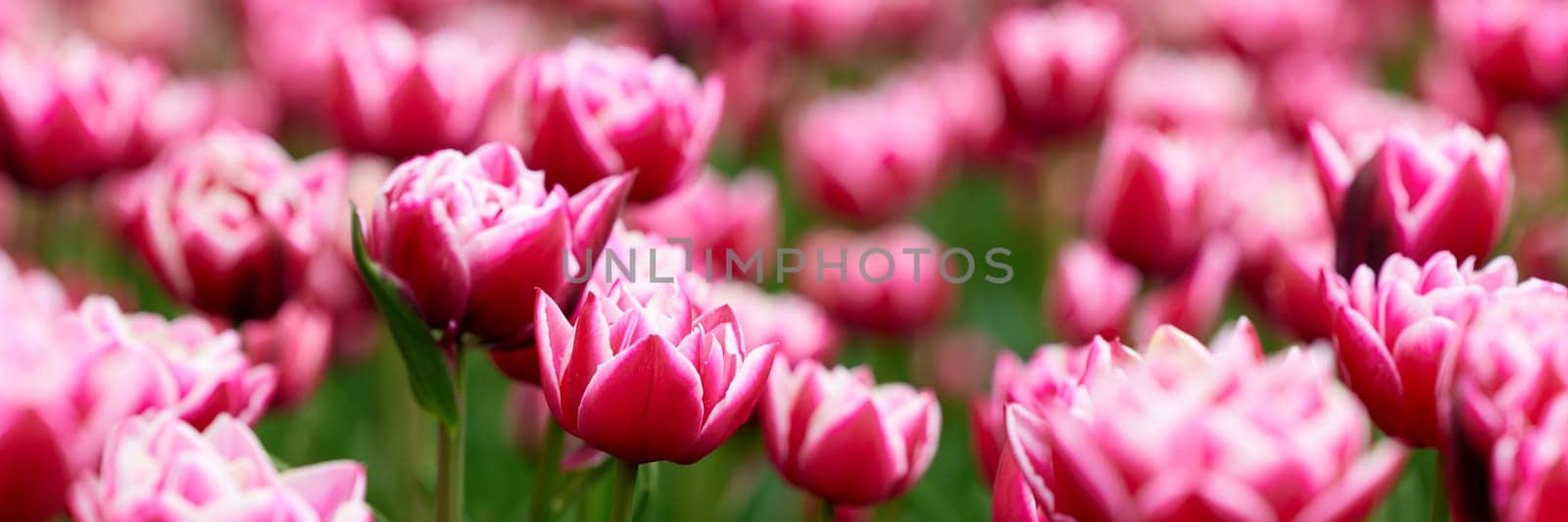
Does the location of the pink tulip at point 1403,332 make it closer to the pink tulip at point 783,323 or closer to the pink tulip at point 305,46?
the pink tulip at point 783,323

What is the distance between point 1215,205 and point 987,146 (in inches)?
20.7

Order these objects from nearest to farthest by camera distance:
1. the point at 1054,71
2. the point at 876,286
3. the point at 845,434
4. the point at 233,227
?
the point at 845,434, the point at 233,227, the point at 876,286, the point at 1054,71

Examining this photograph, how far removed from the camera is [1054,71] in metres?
1.38

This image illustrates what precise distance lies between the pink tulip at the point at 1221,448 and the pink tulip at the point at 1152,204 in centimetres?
54

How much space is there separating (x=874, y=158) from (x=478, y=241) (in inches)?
33.6

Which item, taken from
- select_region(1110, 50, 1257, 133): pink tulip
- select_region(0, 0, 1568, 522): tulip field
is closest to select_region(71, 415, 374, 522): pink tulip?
select_region(0, 0, 1568, 522): tulip field

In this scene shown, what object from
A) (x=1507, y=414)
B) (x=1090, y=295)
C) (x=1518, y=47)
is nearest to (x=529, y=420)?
(x=1090, y=295)

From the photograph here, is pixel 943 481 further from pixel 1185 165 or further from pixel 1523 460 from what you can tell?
pixel 1523 460

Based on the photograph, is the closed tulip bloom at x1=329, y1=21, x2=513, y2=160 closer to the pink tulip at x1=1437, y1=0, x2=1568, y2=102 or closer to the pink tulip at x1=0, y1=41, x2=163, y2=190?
the pink tulip at x1=0, y1=41, x2=163, y2=190

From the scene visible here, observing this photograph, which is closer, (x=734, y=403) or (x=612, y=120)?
(x=734, y=403)

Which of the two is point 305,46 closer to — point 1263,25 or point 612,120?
point 612,120

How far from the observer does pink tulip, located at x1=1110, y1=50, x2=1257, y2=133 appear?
4.91 feet

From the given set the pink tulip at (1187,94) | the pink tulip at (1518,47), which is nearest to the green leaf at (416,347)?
the pink tulip at (1187,94)

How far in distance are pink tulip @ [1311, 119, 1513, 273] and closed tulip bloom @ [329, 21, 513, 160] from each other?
567 mm
